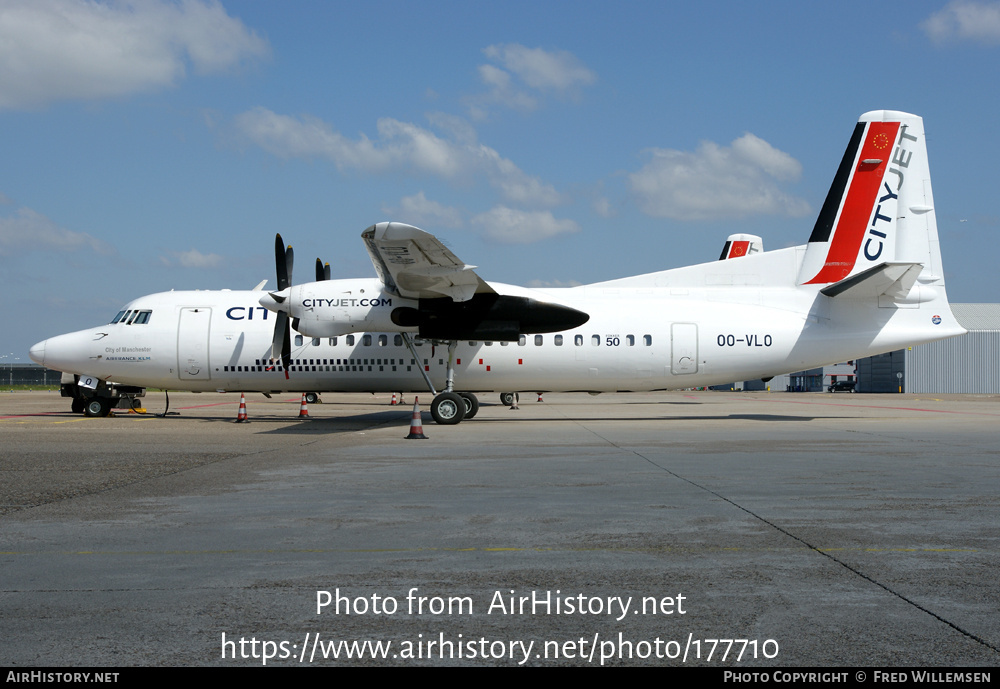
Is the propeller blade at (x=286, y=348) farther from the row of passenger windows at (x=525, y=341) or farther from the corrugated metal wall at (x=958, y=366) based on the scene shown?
the corrugated metal wall at (x=958, y=366)

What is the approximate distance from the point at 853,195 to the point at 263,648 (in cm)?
2270

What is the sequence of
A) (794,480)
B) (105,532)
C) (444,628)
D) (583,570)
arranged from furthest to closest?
(794,480)
(105,532)
(583,570)
(444,628)

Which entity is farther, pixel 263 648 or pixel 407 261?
pixel 407 261

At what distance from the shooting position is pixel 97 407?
25172 millimetres

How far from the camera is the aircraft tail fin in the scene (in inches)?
883

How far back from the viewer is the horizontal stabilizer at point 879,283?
20.7 metres

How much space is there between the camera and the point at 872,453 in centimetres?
1344

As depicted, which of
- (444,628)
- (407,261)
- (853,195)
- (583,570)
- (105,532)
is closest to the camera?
(444,628)

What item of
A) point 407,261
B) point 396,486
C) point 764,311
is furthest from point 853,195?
point 396,486

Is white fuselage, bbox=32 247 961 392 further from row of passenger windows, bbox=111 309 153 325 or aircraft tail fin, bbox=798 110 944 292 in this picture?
aircraft tail fin, bbox=798 110 944 292

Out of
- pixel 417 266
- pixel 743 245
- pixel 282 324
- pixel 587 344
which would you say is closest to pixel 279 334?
pixel 282 324

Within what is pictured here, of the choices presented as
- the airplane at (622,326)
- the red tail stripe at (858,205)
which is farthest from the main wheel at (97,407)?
the red tail stripe at (858,205)

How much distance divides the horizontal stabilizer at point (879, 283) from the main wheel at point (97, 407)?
22582 millimetres

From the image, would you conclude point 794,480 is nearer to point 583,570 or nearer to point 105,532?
point 583,570
